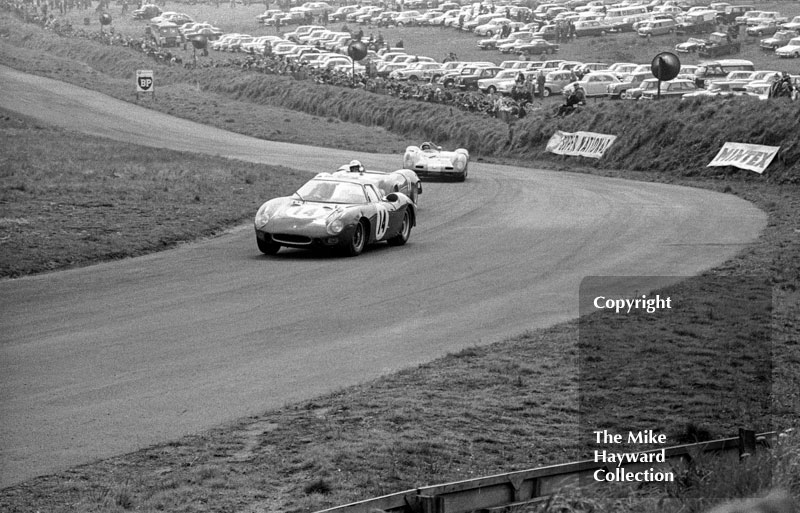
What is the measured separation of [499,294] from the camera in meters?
15.8

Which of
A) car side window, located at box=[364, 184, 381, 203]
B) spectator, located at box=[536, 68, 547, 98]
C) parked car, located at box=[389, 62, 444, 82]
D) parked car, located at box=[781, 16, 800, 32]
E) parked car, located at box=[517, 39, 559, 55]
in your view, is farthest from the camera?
parked car, located at box=[517, 39, 559, 55]

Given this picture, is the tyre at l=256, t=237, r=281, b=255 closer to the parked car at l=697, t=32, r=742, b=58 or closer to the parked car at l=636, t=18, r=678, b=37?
the parked car at l=697, t=32, r=742, b=58

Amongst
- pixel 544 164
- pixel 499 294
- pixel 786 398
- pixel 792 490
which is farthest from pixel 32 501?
pixel 544 164

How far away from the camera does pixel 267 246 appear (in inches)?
746

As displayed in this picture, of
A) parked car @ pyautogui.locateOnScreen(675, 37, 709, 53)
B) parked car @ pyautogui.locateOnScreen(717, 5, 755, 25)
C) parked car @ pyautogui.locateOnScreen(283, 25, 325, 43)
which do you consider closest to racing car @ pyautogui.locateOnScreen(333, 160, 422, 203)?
parked car @ pyautogui.locateOnScreen(675, 37, 709, 53)

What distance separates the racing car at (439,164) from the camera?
3347cm

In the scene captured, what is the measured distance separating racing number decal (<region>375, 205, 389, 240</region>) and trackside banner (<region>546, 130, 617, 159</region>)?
72.8 feet

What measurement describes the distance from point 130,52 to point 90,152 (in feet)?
169

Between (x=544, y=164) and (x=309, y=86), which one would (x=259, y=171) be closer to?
(x=544, y=164)

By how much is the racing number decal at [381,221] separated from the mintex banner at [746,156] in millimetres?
18113

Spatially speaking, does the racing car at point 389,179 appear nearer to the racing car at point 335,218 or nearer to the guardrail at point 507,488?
the racing car at point 335,218

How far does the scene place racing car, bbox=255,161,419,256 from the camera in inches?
733

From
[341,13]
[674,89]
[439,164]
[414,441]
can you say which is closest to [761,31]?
[674,89]

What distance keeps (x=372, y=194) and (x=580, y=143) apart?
2324cm
